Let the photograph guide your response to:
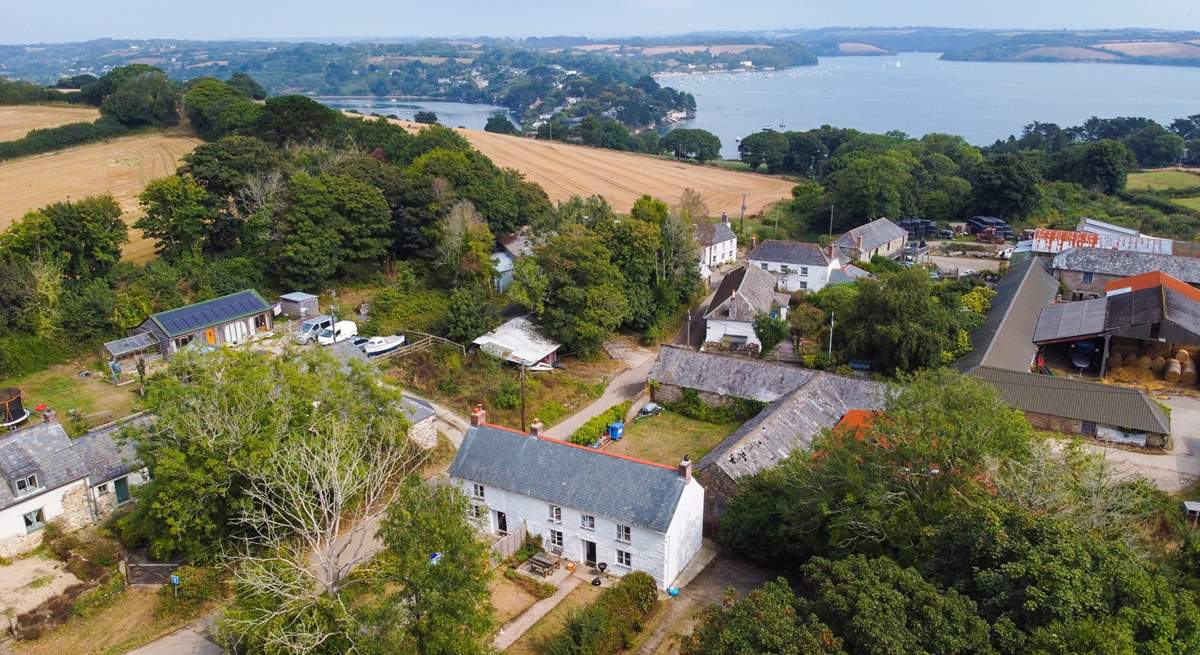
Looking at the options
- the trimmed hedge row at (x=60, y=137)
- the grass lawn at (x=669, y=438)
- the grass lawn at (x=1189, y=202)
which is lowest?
the grass lawn at (x=669, y=438)

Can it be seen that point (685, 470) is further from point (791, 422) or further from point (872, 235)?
point (872, 235)

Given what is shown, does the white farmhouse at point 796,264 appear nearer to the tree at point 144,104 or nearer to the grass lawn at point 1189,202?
the grass lawn at point 1189,202

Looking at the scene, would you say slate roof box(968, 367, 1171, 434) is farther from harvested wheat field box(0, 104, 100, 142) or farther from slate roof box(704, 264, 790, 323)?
harvested wheat field box(0, 104, 100, 142)

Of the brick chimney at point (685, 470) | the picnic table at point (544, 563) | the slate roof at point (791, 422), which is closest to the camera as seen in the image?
the brick chimney at point (685, 470)

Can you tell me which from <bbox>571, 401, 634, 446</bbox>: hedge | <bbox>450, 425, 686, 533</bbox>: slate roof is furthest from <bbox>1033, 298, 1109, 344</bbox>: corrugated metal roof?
<bbox>450, 425, 686, 533</bbox>: slate roof

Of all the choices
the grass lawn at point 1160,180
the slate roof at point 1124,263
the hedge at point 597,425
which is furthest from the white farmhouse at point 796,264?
the grass lawn at point 1160,180
